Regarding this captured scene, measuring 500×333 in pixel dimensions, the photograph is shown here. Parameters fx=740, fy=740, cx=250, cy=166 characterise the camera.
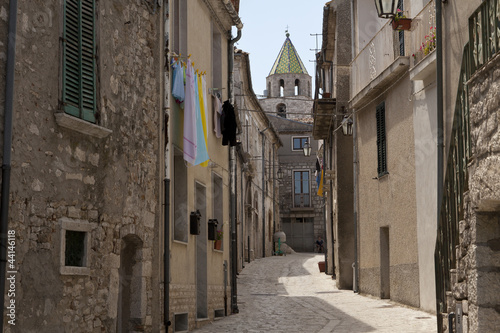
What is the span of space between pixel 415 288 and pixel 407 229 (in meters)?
1.27

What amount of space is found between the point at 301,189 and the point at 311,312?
3748cm

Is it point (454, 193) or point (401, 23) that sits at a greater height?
point (401, 23)

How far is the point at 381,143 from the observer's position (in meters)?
17.4

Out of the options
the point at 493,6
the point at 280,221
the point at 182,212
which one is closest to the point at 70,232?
the point at 182,212

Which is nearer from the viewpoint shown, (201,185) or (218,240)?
(201,185)

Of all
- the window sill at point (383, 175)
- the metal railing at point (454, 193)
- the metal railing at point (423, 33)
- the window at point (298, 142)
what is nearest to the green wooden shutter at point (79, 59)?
the metal railing at point (454, 193)

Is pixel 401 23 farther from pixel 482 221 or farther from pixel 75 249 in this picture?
pixel 75 249

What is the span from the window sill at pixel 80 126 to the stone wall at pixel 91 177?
0.07 metres

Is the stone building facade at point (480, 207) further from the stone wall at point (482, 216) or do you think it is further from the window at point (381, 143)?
the window at point (381, 143)

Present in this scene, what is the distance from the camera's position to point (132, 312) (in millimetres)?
10531

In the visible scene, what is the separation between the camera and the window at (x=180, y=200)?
1262cm

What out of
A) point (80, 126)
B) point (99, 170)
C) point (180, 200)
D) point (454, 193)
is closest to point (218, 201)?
point (180, 200)

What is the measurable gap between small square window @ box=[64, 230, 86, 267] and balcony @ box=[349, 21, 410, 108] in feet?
28.7

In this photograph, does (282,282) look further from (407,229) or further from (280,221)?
(280,221)
